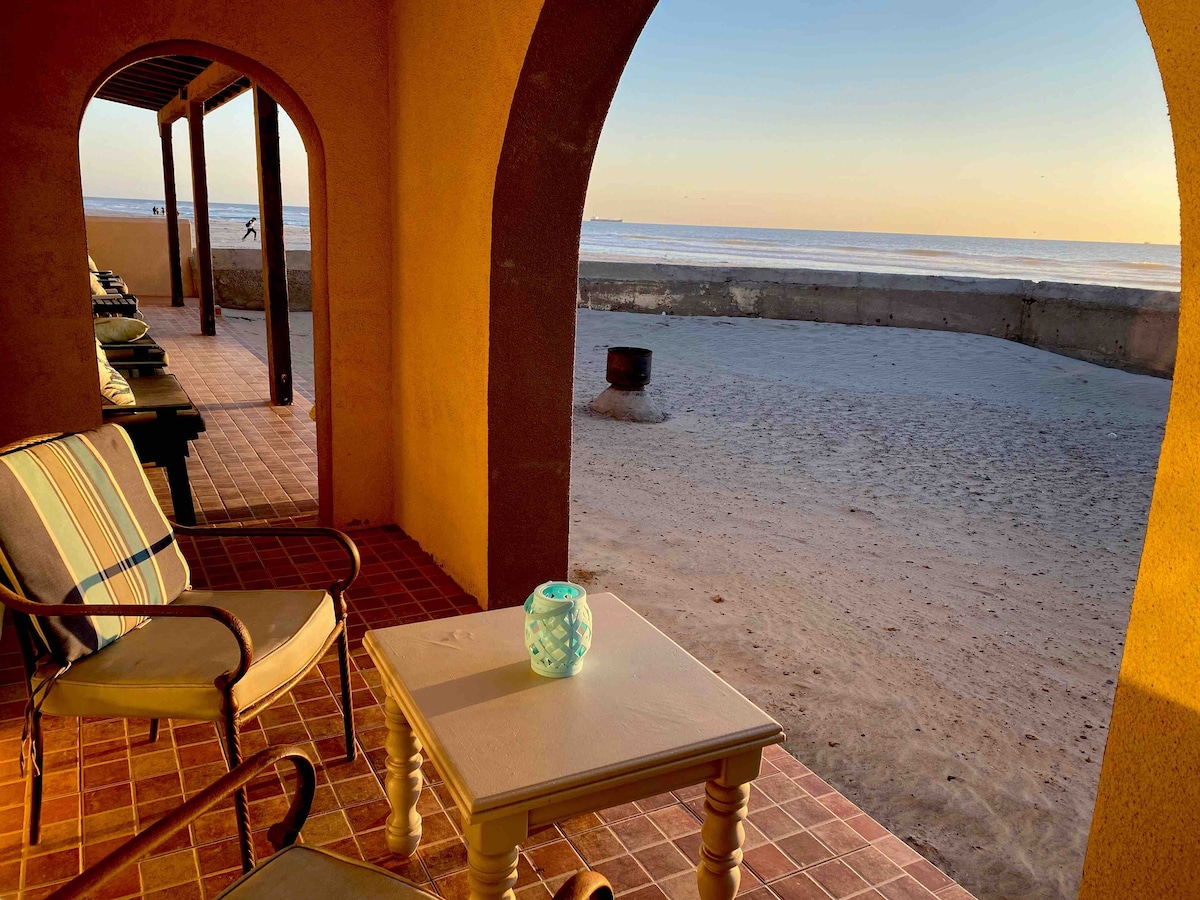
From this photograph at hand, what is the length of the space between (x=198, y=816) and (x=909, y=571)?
4.53 meters

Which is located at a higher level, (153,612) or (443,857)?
(153,612)

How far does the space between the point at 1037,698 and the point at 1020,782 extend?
29.8 inches

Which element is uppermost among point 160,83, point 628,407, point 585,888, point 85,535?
point 160,83

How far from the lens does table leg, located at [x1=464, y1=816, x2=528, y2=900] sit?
1.60m

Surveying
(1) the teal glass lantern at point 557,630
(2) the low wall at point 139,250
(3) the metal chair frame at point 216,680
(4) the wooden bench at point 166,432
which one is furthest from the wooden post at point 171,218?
(1) the teal glass lantern at point 557,630

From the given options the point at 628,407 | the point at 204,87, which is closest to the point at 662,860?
the point at 628,407

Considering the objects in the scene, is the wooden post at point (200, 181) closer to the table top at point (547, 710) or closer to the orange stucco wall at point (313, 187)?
the orange stucco wall at point (313, 187)

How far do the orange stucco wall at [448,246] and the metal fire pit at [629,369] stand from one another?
14.0 feet

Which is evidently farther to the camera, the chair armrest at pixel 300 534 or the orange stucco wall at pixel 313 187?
the orange stucco wall at pixel 313 187

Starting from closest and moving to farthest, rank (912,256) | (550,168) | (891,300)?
(550,168) < (891,300) < (912,256)

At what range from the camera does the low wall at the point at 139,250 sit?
13906 mm

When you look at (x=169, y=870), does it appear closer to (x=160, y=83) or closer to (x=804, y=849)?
(x=804, y=849)

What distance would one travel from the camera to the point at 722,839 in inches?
76.5

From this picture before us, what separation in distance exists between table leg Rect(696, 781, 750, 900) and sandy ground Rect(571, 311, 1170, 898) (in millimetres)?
493
